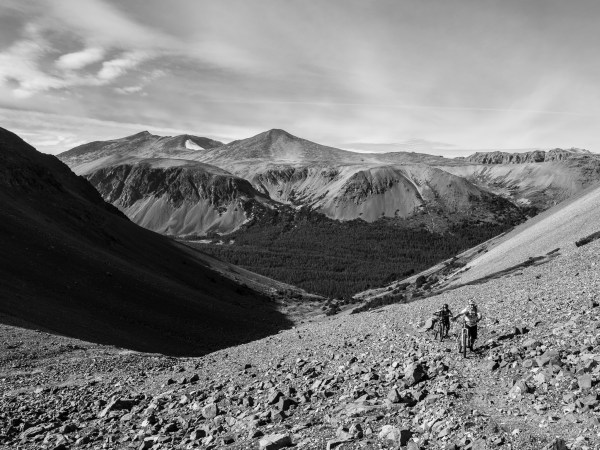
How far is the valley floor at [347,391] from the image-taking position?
1170 cm

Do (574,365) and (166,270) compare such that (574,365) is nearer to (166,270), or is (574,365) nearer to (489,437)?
(489,437)

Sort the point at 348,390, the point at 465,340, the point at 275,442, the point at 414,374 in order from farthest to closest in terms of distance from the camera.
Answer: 1. the point at 465,340
2. the point at 348,390
3. the point at 414,374
4. the point at 275,442

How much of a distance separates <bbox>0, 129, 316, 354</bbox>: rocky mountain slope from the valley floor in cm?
1682

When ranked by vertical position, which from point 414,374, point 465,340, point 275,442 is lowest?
point 275,442

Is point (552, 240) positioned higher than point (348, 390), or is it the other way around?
point (552, 240)

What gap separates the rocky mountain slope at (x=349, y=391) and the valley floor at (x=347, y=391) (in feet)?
0.18

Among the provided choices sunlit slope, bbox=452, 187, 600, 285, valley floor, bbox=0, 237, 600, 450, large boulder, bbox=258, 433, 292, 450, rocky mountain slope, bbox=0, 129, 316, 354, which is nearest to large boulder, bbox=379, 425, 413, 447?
valley floor, bbox=0, 237, 600, 450

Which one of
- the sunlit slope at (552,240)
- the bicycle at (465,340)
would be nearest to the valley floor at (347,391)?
the bicycle at (465,340)

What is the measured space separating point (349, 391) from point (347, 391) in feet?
0.29

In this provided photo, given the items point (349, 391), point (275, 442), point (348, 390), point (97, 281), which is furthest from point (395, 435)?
point (97, 281)

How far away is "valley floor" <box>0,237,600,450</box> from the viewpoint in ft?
38.4

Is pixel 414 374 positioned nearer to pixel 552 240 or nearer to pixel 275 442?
pixel 275 442

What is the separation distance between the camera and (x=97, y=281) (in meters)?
60.6

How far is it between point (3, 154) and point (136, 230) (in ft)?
101
